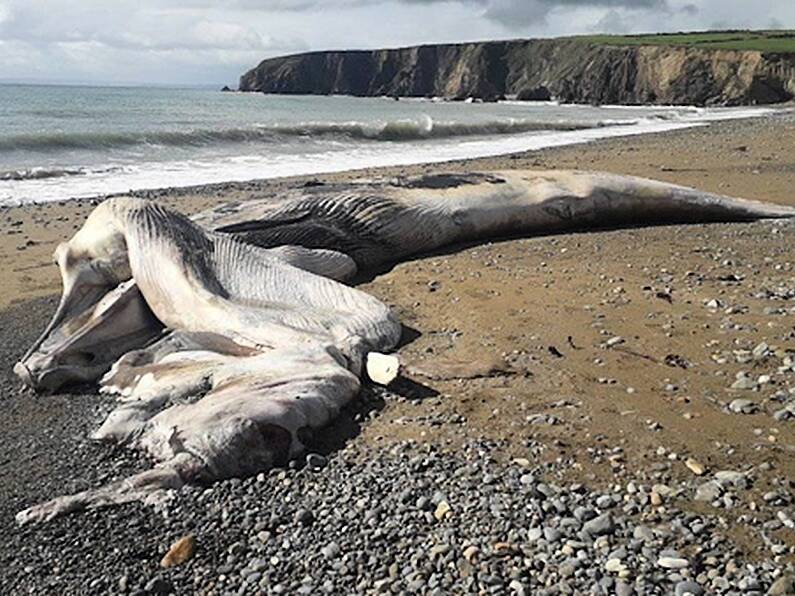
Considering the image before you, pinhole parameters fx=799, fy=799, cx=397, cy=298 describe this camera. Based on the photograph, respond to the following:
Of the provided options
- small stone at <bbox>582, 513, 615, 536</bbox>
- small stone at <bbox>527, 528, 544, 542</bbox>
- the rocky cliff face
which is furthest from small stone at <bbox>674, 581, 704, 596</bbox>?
the rocky cliff face

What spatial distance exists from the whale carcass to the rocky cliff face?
65291mm

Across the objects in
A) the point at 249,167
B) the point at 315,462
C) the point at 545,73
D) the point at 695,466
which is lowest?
the point at 249,167

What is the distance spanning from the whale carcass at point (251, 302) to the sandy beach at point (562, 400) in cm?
17

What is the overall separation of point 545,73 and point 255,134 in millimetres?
78680

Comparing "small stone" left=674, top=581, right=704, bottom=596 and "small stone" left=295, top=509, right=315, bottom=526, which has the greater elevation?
"small stone" left=674, top=581, right=704, bottom=596

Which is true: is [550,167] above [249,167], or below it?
above

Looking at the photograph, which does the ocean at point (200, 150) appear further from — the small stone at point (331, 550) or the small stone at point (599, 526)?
the small stone at point (599, 526)

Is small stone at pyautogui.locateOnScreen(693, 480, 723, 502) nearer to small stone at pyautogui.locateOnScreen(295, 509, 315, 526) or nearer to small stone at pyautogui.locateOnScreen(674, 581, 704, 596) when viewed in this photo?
small stone at pyautogui.locateOnScreen(674, 581, 704, 596)

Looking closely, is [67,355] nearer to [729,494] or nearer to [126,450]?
[126,450]

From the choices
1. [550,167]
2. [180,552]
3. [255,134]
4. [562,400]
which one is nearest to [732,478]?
[562,400]

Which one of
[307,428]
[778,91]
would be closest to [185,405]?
[307,428]

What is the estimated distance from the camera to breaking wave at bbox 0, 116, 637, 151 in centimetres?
2148

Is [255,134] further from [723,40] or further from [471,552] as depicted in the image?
[723,40]

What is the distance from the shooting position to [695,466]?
10.8 feet
